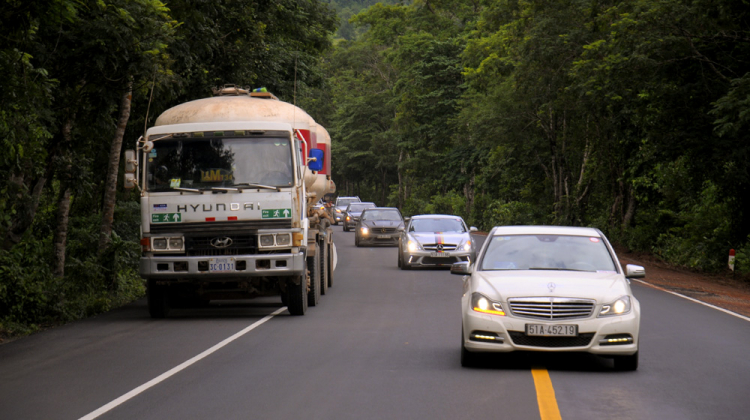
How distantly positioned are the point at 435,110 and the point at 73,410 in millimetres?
54024

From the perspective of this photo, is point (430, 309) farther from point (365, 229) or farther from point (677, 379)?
point (365, 229)

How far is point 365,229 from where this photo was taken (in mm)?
37719

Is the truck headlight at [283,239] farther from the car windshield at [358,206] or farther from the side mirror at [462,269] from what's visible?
the car windshield at [358,206]

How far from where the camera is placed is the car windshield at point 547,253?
1066 cm

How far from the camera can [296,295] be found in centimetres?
1533

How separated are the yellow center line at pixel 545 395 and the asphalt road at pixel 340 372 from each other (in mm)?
68

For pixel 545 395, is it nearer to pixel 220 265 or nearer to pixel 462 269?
pixel 462 269

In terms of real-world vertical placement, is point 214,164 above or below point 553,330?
above

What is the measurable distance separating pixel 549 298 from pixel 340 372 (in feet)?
7.36

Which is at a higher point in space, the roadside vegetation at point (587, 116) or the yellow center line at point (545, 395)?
the roadside vegetation at point (587, 116)

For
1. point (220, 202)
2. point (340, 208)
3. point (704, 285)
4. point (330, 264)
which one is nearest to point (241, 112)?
point (220, 202)

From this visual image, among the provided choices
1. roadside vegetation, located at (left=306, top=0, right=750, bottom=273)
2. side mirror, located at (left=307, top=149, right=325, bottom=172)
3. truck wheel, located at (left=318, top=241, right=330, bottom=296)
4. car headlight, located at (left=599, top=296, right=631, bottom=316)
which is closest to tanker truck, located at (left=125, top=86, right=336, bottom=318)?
side mirror, located at (left=307, top=149, right=325, bottom=172)

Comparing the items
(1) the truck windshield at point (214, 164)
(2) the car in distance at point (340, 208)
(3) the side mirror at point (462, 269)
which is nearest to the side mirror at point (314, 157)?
(1) the truck windshield at point (214, 164)

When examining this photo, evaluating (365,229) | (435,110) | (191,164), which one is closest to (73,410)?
(191,164)
